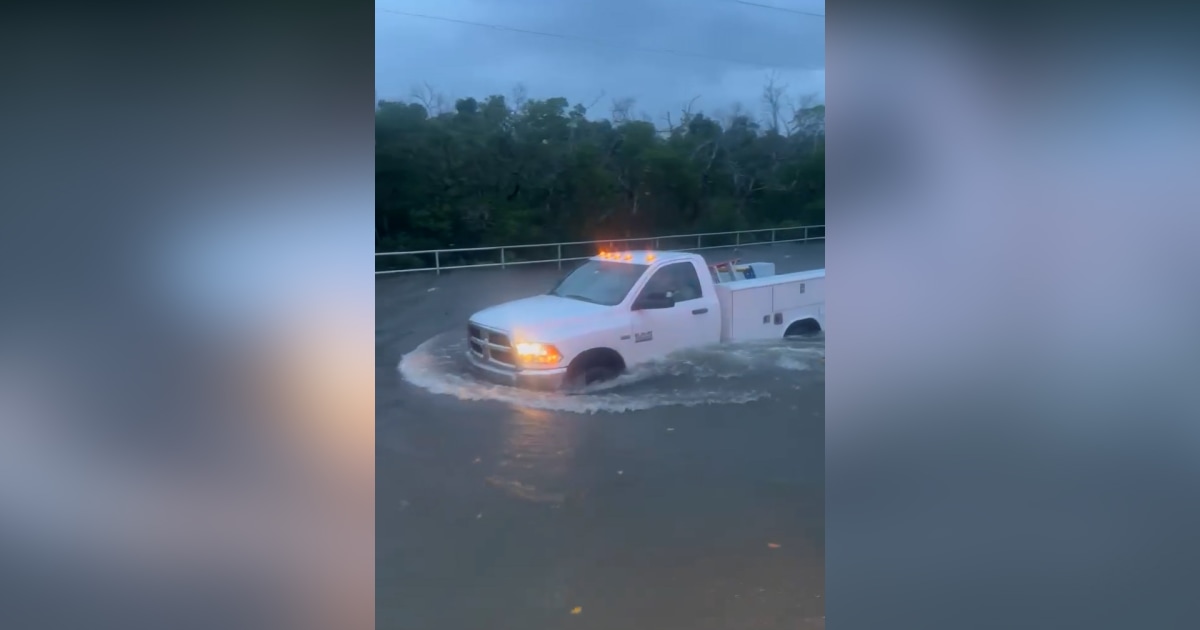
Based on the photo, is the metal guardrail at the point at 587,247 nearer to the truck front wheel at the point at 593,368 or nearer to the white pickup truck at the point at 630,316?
Result: the white pickup truck at the point at 630,316

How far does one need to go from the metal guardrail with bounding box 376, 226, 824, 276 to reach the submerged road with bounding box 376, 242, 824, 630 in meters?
0.04

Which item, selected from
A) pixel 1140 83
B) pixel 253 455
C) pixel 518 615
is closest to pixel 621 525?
pixel 518 615

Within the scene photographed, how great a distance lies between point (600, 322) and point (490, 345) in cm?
48

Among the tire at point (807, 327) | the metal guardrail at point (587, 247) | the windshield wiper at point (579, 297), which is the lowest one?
the tire at point (807, 327)

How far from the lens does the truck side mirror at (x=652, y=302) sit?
11.5ft

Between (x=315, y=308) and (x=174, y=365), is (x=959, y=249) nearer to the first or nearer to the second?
(x=315, y=308)

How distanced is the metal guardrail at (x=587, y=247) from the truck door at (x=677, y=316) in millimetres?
115

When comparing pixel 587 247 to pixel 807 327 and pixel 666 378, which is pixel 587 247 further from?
pixel 807 327

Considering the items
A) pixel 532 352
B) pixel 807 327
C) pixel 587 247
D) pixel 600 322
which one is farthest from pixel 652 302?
pixel 807 327

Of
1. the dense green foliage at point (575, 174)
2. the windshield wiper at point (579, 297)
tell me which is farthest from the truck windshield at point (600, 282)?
the dense green foliage at point (575, 174)

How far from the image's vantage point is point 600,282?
3.48 metres

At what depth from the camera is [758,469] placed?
3.56 meters

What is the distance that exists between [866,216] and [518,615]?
2.26 metres

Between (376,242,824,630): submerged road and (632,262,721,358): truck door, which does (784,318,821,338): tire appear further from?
(632,262,721,358): truck door
